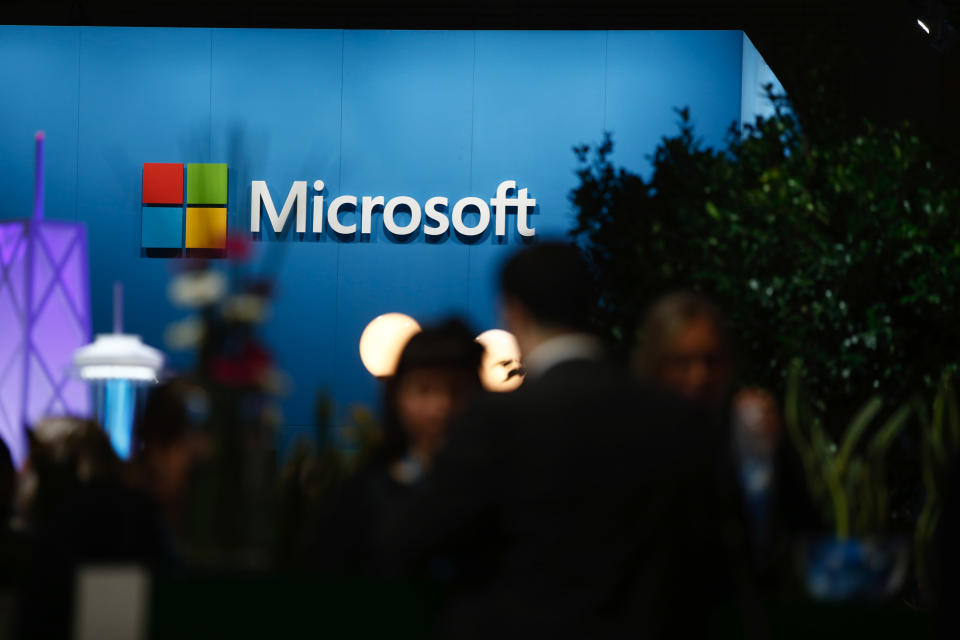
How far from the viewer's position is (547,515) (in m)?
1.60

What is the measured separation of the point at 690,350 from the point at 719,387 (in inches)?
3.8

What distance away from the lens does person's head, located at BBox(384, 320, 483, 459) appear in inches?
93.3

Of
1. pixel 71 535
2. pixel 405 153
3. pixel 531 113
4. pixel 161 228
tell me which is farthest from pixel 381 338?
pixel 71 535

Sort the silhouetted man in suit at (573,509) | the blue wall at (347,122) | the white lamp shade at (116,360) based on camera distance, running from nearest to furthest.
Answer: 1. the silhouetted man in suit at (573,509)
2. the white lamp shade at (116,360)
3. the blue wall at (347,122)

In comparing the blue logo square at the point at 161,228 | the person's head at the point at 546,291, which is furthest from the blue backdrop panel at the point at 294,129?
the person's head at the point at 546,291

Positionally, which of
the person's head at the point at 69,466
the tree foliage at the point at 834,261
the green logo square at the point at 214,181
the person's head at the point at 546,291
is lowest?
the person's head at the point at 69,466

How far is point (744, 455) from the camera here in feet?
7.77

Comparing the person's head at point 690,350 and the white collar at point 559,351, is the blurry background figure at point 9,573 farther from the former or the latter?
the person's head at point 690,350

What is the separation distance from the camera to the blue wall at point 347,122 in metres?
8.67

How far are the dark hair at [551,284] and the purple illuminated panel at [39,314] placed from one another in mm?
6029

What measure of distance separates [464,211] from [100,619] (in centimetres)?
707

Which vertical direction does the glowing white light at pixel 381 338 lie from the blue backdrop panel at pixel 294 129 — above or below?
below

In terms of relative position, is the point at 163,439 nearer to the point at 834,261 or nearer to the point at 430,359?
the point at 430,359

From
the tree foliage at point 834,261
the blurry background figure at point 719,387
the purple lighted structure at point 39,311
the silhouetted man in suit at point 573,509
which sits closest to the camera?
the silhouetted man in suit at point 573,509
